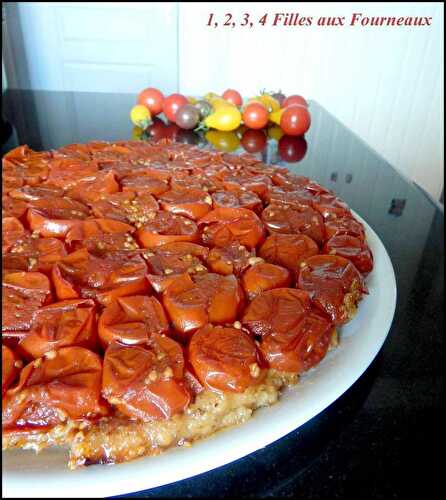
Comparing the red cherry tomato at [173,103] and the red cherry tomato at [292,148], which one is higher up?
the red cherry tomato at [173,103]

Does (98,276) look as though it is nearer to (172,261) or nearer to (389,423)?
(172,261)

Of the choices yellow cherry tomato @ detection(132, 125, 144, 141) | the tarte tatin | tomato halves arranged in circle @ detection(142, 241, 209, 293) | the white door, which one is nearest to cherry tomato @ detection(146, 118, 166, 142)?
yellow cherry tomato @ detection(132, 125, 144, 141)

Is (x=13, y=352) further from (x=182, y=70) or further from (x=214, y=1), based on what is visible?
(x=182, y=70)

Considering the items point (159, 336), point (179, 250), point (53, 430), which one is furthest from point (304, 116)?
point (53, 430)

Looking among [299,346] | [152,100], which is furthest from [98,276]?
[152,100]

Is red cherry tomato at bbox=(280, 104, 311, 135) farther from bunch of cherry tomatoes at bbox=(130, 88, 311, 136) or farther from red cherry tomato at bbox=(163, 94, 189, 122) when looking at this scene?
red cherry tomato at bbox=(163, 94, 189, 122)

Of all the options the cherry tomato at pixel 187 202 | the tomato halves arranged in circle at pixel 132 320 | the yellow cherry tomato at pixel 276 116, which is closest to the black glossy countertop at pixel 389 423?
the tomato halves arranged in circle at pixel 132 320

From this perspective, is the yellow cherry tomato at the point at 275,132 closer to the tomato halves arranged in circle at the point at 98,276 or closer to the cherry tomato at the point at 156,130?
the cherry tomato at the point at 156,130
